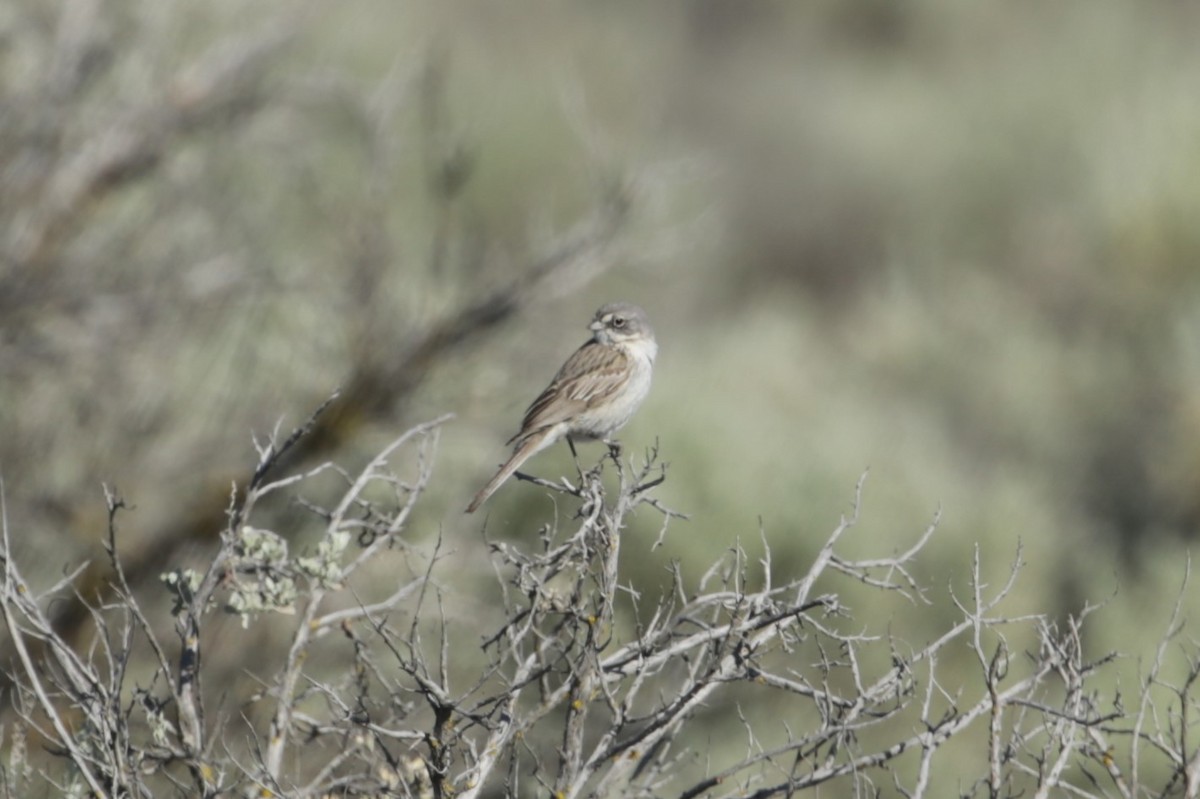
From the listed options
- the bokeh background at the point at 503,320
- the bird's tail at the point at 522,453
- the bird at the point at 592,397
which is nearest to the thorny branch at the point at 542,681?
the bokeh background at the point at 503,320

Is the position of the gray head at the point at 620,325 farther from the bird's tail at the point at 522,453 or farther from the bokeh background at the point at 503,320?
the bokeh background at the point at 503,320

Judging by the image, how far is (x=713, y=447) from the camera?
12.6 metres

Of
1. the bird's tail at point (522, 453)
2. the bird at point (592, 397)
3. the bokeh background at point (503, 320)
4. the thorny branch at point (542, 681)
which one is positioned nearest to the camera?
the thorny branch at point (542, 681)

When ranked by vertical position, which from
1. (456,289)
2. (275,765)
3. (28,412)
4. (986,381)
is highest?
(986,381)

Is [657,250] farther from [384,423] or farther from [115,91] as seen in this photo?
[115,91]

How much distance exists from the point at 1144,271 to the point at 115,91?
11.1 metres

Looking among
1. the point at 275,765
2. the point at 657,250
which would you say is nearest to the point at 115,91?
the point at 657,250

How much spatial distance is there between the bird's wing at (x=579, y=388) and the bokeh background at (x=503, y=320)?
48.1 inches

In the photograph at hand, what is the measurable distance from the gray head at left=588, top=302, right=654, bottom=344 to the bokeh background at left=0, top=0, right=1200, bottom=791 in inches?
70.0

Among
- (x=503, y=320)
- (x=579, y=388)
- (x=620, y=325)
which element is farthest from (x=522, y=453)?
(x=503, y=320)

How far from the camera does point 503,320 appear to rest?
11.5 metres

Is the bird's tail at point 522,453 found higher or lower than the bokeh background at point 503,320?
lower

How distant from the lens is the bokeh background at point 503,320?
434 inches

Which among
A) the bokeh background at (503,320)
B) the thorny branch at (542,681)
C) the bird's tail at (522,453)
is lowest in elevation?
the thorny branch at (542,681)
